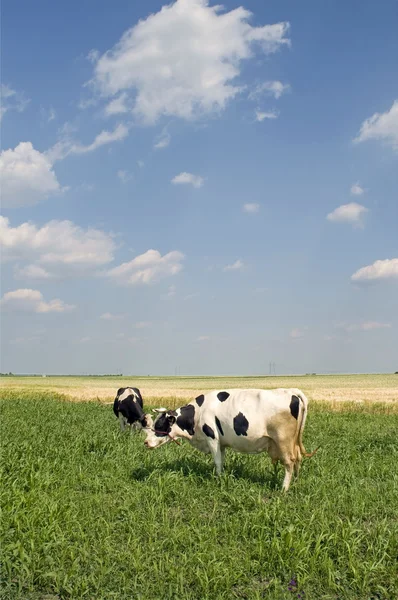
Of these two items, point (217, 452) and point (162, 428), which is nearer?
point (217, 452)

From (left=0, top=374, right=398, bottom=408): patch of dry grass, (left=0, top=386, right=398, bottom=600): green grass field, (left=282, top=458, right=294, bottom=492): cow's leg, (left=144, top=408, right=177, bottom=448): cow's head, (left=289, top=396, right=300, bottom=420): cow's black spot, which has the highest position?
(left=289, top=396, right=300, bottom=420): cow's black spot

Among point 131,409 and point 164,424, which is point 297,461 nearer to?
point 164,424

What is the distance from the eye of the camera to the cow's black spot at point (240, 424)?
9.89m

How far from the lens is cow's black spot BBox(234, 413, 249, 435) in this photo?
9891 millimetres

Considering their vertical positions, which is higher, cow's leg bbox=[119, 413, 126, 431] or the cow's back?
the cow's back

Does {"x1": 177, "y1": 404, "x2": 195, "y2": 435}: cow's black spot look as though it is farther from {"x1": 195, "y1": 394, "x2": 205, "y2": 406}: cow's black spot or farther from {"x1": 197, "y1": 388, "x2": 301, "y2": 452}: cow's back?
{"x1": 197, "y1": 388, "x2": 301, "y2": 452}: cow's back

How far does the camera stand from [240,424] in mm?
9945

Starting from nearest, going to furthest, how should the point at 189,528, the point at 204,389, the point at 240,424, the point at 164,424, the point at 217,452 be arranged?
the point at 189,528, the point at 240,424, the point at 217,452, the point at 164,424, the point at 204,389

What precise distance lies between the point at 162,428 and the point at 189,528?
12.7 ft

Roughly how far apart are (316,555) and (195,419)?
15.4 feet

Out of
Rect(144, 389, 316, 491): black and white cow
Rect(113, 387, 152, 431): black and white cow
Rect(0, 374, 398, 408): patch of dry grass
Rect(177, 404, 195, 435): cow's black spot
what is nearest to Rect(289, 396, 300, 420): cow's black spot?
Rect(144, 389, 316, 491): black and white cow

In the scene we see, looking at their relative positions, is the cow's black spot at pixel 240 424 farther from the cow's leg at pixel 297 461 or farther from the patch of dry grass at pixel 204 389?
the patch of dry grass at pixel 204 389

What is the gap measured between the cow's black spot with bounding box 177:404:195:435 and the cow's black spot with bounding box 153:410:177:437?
0.16 meters

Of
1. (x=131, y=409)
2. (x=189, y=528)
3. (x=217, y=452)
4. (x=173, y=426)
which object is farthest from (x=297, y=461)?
(x=131, y=409)
